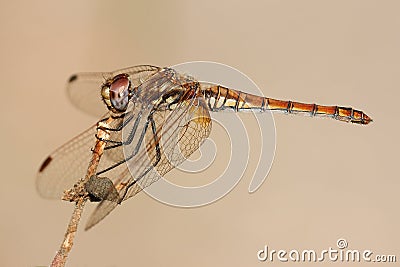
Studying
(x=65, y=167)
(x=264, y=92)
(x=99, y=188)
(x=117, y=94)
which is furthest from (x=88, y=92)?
(x=264, y=92)

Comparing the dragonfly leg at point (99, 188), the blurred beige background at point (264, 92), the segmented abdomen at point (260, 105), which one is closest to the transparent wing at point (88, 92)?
the segmented abdomen at point (260, 105)

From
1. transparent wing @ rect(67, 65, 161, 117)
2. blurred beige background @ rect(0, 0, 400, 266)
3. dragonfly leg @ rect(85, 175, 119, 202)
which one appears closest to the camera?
dragonfly leg @ rect(85, 175, 119, 202)

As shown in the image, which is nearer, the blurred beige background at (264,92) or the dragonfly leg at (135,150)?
the dragonfly leg at (135,150)

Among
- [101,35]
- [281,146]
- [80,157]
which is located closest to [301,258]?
[281,146]

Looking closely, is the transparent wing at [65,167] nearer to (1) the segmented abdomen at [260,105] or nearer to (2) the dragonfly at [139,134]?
(2) the dragonfly at [139,134]

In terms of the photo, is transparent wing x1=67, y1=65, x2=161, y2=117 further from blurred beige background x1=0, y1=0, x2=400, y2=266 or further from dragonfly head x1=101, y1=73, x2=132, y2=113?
blurred beige background x1=0, y1=0, x2=400, y2=266

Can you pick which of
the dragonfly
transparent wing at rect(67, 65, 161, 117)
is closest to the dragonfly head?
the dragonfly
